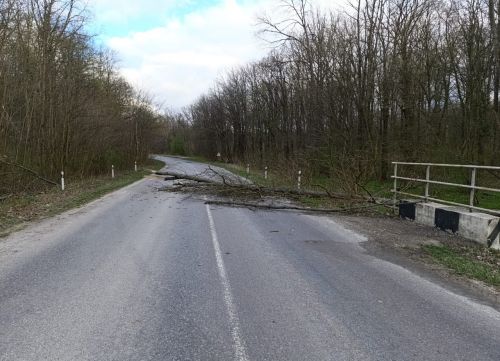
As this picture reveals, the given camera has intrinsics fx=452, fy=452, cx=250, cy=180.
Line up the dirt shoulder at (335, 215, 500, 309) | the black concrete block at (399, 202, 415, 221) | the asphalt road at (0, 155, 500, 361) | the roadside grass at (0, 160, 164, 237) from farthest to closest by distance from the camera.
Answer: the black concrete block at (399, 202, 415, 221), the roadside grass at (0, 160, 164, 237), the dirt shoulder at (335, 215, 500, 309), the asphalt road at (0, 155, 500, 361)

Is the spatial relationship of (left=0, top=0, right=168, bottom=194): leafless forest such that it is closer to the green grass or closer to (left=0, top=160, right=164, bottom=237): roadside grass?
(left=0, top=160, right=164, bottom=237): roadside grass

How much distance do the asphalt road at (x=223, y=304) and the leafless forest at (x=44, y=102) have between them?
1266cm

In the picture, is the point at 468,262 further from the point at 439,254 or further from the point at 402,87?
the point at 402,87

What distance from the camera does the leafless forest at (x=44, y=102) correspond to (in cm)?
2012

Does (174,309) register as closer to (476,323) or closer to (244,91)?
(476,323)

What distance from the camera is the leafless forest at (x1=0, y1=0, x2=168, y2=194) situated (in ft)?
66.0

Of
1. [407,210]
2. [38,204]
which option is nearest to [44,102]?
[38,204]

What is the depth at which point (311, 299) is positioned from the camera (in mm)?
5816

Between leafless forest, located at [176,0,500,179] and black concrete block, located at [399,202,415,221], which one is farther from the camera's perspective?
leafless forest, located at [176,0,500,179]

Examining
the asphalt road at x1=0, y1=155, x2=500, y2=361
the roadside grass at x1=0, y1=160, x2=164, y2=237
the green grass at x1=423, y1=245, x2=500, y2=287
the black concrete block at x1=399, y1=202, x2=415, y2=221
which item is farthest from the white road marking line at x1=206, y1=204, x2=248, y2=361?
the black concrete block at x1=399, y1=202, x2=415, y2=221

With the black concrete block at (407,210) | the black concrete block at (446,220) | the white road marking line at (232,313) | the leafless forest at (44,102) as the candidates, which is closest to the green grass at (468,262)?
the black concrete block at (446,220)

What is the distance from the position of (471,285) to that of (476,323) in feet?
5.94

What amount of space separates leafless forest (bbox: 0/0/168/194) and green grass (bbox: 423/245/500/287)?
55.6 ft

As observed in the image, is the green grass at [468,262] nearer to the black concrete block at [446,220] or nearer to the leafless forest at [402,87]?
the black concrete block at [446,220]
